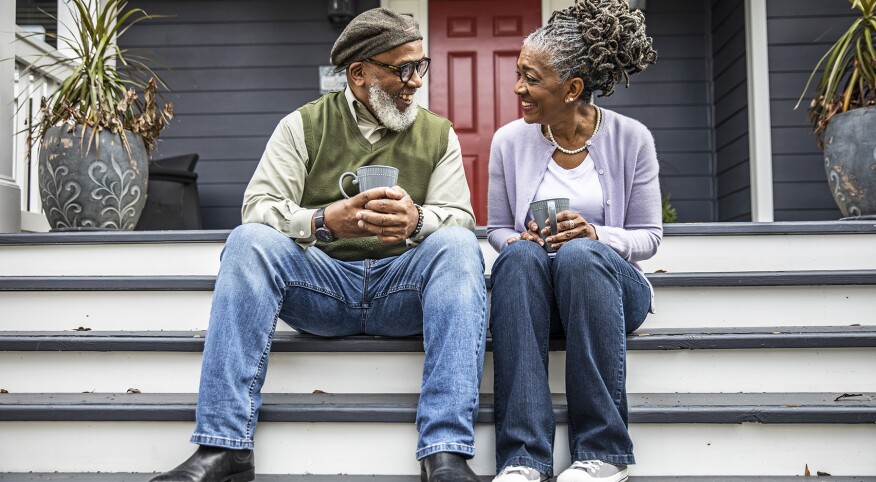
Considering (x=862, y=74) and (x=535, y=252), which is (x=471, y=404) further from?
(x=862, y=74)

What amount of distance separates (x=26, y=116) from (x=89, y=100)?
1.17m

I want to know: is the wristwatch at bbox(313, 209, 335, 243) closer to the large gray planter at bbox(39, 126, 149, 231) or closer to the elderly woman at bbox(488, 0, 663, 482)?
the elderly woman at bbox(488, 0, 663, 482)

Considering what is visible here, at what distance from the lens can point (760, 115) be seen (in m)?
3.90

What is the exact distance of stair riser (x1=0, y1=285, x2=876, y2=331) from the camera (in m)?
2.13

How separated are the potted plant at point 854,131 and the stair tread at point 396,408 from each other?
3.75 feet

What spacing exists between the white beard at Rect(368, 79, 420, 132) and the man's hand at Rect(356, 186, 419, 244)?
315 millimetres

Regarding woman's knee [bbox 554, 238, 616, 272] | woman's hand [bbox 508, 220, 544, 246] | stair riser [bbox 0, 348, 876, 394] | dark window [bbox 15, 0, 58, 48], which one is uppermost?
dark window [bbox 15, 0, 58, 48]

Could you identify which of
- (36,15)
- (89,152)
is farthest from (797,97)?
(36,15)

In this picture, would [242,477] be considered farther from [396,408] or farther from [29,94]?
[29,94]

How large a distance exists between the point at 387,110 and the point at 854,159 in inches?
72.1

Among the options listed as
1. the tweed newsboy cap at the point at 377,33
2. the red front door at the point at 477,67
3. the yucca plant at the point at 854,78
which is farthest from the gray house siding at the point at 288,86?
the tweed newsboy cap at the point at 377,33

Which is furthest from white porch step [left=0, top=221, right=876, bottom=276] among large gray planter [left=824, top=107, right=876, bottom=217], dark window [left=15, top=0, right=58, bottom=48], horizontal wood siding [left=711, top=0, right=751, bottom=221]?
dark window [left=15, top=0, right=58, bottom=48]

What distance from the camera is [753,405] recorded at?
173 centimetres

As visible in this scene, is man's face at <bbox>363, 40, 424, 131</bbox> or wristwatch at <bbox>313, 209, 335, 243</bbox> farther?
man's face at <bbox>363, 40, 424, 131</bbox>
